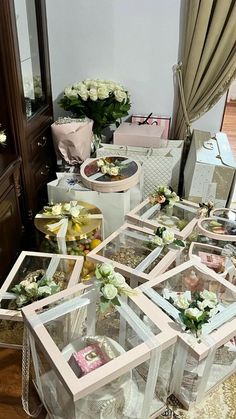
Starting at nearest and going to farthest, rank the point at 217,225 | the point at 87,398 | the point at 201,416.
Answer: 1. the point at 87,398
2. the point at 201,416
3. the point at 217,225

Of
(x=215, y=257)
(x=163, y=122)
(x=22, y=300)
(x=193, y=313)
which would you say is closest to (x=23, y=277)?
(x=22, y=300)

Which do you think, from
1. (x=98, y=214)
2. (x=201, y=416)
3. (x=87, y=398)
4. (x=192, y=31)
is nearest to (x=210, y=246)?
(x=98, y=214)

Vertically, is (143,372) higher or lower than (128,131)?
lower

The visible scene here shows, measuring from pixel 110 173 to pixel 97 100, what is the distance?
0.51 m

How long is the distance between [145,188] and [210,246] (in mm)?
667

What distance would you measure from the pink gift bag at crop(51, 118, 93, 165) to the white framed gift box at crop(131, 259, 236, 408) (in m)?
1.03

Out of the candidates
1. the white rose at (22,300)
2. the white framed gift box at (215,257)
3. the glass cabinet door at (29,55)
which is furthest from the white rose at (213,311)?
the glass cabinet door at (29,55)

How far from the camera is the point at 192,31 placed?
6.96 ft

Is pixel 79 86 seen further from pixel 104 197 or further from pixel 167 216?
pixel 167 216

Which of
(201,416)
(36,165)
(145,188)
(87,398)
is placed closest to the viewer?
(87,398)

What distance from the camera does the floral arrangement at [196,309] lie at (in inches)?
44.5

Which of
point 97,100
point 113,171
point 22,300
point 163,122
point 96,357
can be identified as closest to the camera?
point 96,357

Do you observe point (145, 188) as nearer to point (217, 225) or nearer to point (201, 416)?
point (217, 225)

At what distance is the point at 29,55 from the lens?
202cm
